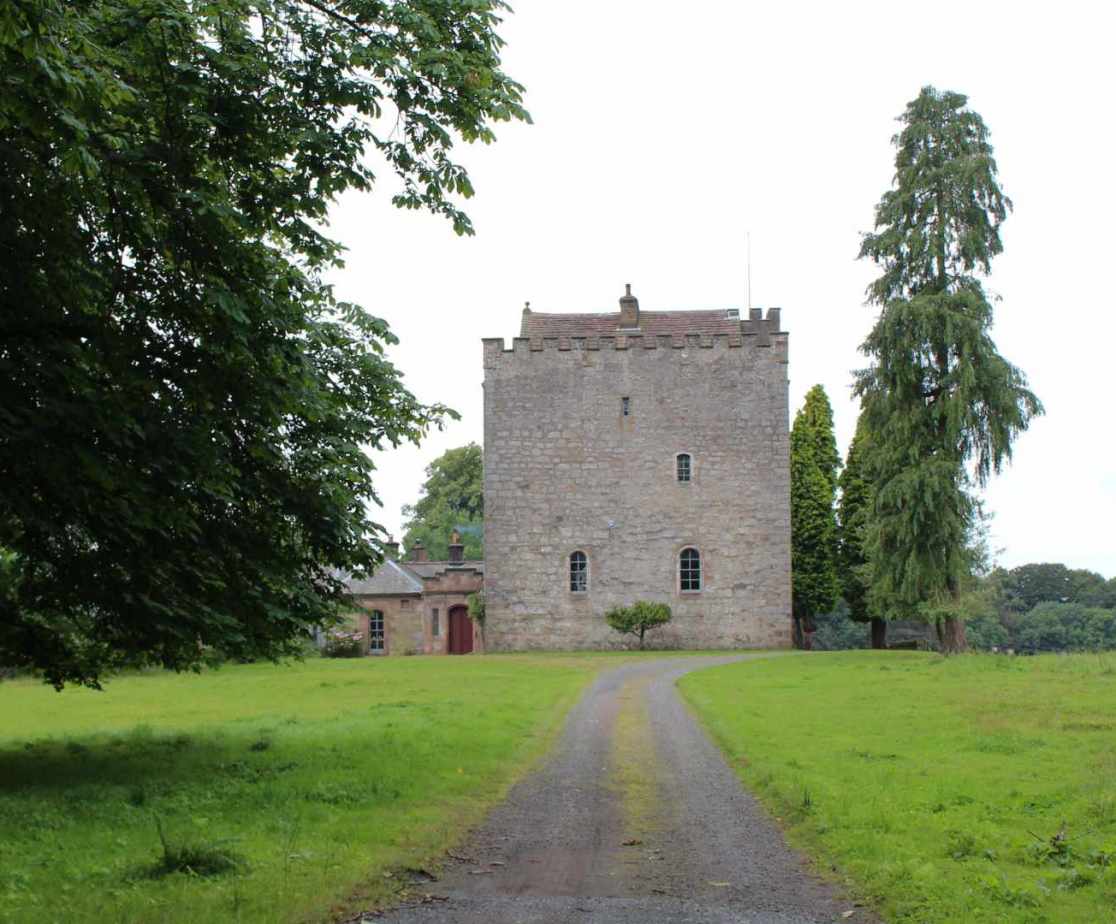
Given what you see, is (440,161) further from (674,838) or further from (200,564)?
(674,838)

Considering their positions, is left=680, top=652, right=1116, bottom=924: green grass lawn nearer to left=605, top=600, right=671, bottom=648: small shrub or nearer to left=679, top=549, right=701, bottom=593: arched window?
left=605, top=600, right=671, bottom=648: small shrub

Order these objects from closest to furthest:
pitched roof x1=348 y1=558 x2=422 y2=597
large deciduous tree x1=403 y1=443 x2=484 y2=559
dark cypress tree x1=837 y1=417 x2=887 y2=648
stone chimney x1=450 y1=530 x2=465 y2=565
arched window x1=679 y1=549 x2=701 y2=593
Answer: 1. arched window x1=679 y1=549 x2=701 y2=593
2. dark cypress tree x1=837 y1=417 x2=887 y2=648
3. pitched roof x1=348 y1=558 x2=422 y2=597
4. stone chimney x1=450 y1=530 x2=465 y2=565
5. large deciduous tree x1=403 y1=443 x2=484 y2=559

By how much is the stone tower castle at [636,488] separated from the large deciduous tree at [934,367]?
8223 mm

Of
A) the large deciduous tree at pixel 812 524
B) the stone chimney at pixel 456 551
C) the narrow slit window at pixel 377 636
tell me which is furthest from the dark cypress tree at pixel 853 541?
the narrow slit window at pixel 377 636

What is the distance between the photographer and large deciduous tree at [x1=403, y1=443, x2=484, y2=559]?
73.2 meters

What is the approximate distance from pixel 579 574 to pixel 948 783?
2972cm

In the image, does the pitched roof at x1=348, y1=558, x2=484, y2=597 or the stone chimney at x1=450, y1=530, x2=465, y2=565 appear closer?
the pitched roof at x1=348, y1=558, x2=484, y2=597

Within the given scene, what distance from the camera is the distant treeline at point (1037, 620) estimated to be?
59.2 metres

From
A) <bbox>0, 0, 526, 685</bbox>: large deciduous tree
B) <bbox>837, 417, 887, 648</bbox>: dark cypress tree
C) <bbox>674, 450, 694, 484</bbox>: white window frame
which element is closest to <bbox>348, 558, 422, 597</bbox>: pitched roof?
<bbox>674, 450, 694, 484</bbox>: white window frame

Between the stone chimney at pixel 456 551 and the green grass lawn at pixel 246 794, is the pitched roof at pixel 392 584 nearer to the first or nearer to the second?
the stone chimney at pixel 456 551

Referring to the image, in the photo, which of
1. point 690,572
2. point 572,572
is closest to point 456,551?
point 572,572

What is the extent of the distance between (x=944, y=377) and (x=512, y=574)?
16304mm

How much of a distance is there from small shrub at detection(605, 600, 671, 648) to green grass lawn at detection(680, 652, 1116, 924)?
16.6m

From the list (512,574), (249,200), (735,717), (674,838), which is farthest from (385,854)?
(512,574)
